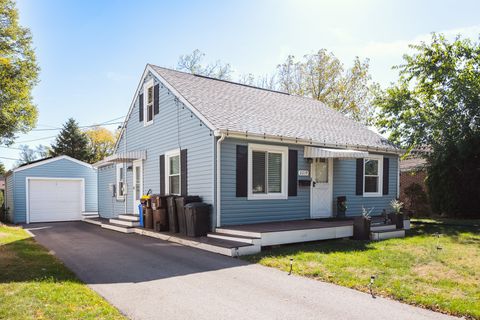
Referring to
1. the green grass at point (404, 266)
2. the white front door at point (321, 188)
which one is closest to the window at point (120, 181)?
the white front door at point (321, 188)

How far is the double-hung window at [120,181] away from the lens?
15.6m

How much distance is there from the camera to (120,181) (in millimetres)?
15961

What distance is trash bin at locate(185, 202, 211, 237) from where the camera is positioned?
372 inches

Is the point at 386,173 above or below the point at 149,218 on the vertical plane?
above

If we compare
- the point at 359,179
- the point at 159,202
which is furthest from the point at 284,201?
the point at 159,202

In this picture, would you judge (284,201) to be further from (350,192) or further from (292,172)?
(350,192)

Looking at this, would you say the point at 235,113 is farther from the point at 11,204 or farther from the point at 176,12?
the point at 11,204

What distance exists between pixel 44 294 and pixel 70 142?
91.3 feet

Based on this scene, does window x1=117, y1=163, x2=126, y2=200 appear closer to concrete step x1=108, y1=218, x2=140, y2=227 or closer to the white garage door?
concrete step x1=108, y1=218, x2=140, y2=227

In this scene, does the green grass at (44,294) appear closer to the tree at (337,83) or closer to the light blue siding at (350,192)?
the light blue siding at (350,192)

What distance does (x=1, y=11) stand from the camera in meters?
17.5

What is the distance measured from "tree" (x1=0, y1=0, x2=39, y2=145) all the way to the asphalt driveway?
1253cm

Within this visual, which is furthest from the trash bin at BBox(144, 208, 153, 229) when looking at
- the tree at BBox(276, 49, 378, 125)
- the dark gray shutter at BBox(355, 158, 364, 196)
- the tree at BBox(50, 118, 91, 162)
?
the tree at BBox(50, 118, 91, 162)

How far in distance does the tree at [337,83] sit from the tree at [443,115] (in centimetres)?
967
